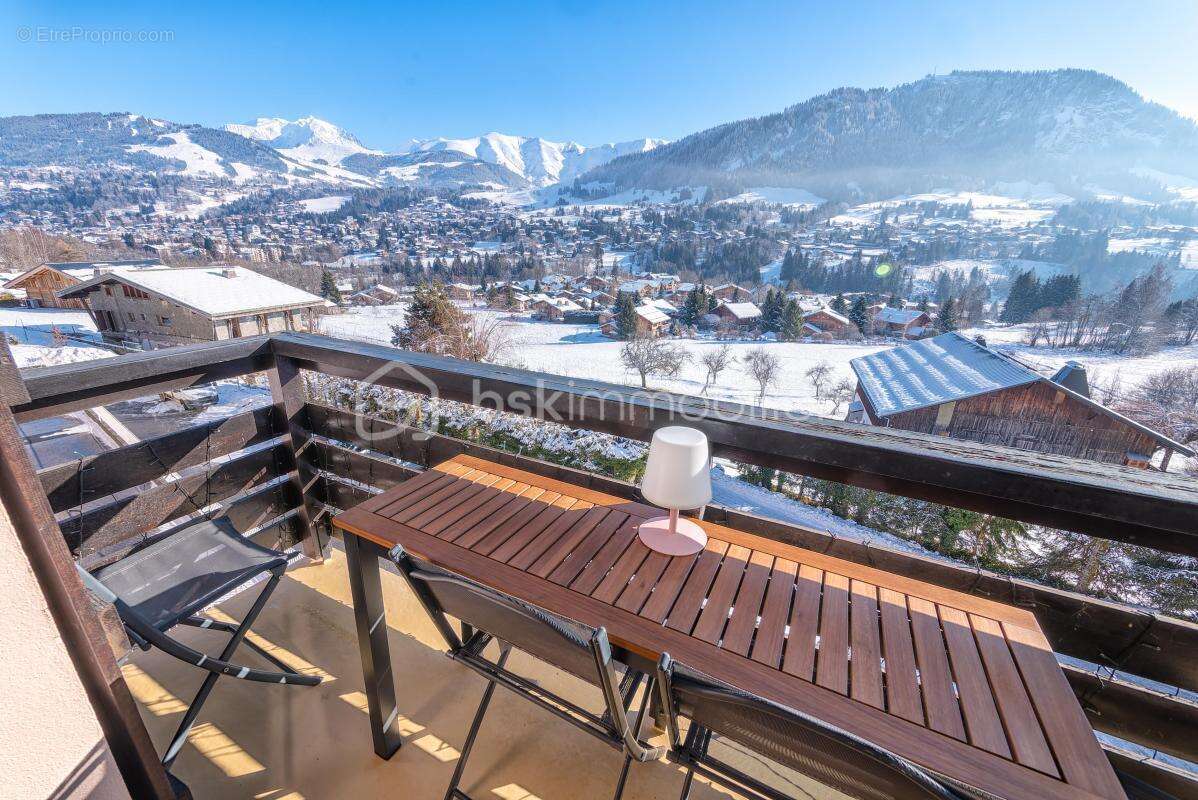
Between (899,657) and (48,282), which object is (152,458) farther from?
(48,282)

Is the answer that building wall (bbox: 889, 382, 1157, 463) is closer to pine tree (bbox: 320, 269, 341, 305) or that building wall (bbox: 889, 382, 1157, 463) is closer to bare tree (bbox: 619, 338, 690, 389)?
bare tree (bbox: 619, 338, 690, 389)

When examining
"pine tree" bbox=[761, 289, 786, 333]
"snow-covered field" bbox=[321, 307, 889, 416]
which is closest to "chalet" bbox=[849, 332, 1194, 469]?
"snow-covered field" bbox=[321, 307, 889, 416]

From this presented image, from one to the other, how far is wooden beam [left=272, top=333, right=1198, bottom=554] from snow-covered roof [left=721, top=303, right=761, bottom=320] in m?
22.0

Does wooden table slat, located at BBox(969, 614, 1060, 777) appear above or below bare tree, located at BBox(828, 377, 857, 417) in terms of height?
above

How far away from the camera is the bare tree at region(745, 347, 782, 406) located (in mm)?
14836

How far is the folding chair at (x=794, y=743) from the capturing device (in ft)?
1.77

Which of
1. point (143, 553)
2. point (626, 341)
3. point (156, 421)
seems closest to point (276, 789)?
point (143, 553)

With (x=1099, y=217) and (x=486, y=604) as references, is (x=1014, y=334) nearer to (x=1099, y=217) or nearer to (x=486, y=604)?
(x=486, y=604)

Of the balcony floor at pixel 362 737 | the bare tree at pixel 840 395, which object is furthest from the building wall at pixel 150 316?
the bare tree at pixel 840 395

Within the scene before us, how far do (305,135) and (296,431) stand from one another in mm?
216679

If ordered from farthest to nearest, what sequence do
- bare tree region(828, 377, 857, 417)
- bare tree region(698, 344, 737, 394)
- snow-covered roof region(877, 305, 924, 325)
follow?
snow-covered roof region(877, 305, 924, 325)
bare tree region(698, 344, 737, 394)
bare tree region(828, 377, 857, 417)

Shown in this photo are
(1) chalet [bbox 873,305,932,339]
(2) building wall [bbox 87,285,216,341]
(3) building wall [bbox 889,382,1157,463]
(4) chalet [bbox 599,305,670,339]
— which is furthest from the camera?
(4) chalet [bbox 599,305,670,339]

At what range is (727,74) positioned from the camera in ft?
79.6

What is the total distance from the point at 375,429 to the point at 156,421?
40.5 ft
